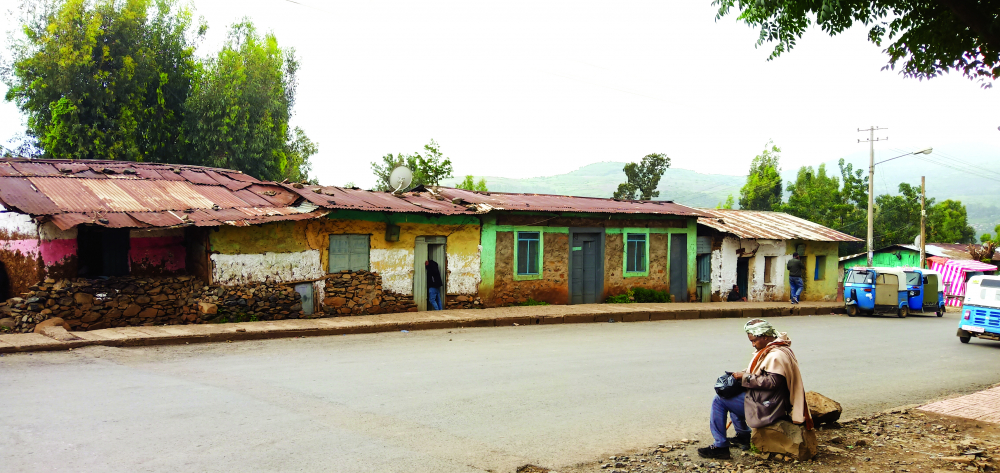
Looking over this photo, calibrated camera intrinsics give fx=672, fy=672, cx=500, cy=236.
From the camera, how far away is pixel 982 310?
15109 mm

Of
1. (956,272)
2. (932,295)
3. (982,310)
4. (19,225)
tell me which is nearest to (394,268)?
(19,225)

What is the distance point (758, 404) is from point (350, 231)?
40.9 ft

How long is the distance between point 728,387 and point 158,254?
502 inches

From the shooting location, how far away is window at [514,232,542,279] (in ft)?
66.2

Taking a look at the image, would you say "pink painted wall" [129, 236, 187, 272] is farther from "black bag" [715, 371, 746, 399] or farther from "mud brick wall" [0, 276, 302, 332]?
"black bag" [715, 371, 746, 399]

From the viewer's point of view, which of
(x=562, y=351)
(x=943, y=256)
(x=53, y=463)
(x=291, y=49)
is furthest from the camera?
(x=291, y=49)

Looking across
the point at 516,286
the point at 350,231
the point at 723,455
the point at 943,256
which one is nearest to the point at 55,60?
the point at 350,231

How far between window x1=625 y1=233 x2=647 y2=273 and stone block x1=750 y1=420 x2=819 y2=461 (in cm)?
1669

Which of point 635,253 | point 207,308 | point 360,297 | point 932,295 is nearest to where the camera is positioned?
point 207,308

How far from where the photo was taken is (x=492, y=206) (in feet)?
62.5

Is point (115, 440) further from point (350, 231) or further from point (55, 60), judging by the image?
point (55, 60)

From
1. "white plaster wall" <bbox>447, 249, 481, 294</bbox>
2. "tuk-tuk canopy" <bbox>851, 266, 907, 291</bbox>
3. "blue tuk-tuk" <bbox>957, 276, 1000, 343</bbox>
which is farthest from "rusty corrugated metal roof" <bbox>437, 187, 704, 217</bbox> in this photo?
"blue tuk-tuk" <bbox>957, 276, 1000, 343</bbox>

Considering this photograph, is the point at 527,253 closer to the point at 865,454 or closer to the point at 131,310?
the point at 131,310

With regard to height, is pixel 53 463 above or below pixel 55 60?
below
